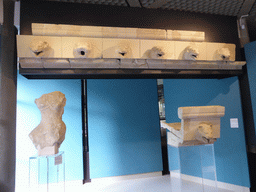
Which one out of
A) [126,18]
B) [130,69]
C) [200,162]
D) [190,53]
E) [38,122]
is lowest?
[200,162]

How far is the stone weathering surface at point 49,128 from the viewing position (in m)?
2.34

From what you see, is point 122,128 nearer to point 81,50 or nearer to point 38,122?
point 38,122

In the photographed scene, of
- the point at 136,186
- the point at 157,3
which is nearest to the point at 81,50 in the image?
the point at 157,3

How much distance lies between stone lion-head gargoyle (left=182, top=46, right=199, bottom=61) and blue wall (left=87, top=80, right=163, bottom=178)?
2.19 m

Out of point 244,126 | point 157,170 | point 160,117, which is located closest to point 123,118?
point 160,117

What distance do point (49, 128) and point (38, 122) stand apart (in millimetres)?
2063

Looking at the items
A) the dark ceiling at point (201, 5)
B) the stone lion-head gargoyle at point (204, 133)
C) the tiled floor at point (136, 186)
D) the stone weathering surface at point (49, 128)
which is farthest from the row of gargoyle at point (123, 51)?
the tiled floor at point (136, 186)

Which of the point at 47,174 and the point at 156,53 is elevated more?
the point at 156,53

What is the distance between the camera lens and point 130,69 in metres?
2.80

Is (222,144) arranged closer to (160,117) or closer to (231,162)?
(231,162)

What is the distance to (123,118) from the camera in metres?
4.70

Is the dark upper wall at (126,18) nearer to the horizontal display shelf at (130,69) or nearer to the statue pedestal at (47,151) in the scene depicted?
the horizontal display shelf at (130,69)

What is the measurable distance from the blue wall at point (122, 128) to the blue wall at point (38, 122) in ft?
0.92

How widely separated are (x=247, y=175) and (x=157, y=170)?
6.49ft
